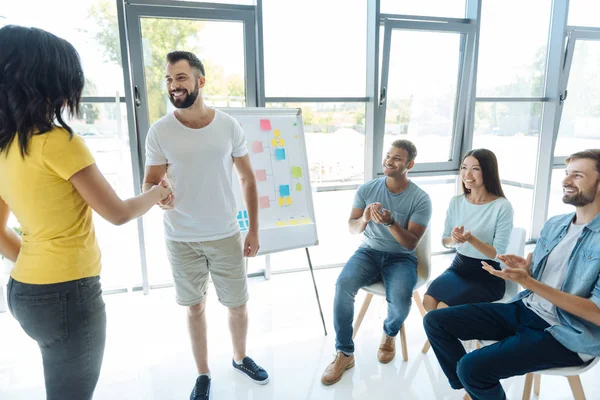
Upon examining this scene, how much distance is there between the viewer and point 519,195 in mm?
4188

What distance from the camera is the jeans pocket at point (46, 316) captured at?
104 centimetres

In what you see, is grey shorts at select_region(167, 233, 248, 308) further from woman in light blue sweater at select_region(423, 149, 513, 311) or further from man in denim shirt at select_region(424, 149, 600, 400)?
woman in light blue sweater at select_region(423, 149, 513, 311)

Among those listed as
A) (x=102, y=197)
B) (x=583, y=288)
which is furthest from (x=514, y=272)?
(x=102, y=197)

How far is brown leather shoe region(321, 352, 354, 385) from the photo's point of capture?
206cm

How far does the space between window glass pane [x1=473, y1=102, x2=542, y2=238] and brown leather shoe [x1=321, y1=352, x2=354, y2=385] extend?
8.21ft

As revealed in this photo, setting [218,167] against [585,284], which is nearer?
[585,284]

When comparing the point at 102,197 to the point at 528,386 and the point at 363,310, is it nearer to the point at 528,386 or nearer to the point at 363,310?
the point at 363,310

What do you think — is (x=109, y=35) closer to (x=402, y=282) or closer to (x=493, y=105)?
(x=402, y=282)

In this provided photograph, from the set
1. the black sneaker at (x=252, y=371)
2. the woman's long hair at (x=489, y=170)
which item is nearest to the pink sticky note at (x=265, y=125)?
the woman's long hair at (x=489, y=170)

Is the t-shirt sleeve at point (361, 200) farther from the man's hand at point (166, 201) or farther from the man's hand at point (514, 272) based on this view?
the man's hand at point (166, 201)

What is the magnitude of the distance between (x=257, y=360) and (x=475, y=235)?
143cm

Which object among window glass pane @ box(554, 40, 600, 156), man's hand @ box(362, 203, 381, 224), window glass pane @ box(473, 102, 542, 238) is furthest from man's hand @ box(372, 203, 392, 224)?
window glass pane @ box(554, 40, 600, 156)

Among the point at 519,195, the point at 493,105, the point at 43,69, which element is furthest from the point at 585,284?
the point at 519,195

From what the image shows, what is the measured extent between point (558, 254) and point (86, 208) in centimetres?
179
